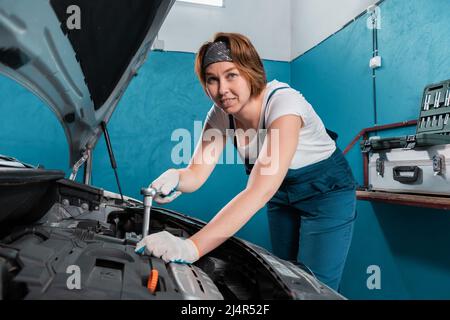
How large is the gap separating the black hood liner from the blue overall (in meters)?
0.46

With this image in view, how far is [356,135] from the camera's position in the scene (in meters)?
2.38

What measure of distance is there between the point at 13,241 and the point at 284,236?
3.03 ft

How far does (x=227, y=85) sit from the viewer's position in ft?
3.65

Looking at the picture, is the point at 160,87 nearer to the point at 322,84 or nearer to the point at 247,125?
the point at 322,84

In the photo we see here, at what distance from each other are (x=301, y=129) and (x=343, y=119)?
5.06 ft

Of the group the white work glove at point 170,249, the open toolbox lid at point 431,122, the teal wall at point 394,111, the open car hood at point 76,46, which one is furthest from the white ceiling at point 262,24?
the white work glove at point 170,249

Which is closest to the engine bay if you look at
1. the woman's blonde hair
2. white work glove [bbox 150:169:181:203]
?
white work glove [bbox 150:169:181:203]

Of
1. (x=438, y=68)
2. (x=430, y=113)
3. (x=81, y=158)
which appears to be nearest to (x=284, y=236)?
(x=81, y=158)

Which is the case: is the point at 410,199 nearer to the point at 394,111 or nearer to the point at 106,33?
the point at 394,111

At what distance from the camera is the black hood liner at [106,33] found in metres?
0.85

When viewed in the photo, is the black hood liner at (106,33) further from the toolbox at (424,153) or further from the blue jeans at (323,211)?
the toolbox at (424,153)

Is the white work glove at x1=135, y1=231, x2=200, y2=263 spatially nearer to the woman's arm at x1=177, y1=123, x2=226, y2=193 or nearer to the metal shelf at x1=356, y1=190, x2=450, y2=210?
the woman's arm at x1=177, y1=123, x2=226, y2=193

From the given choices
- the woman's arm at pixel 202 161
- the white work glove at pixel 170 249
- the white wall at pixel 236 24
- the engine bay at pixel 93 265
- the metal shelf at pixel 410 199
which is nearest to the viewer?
the engine bay at pixel 93 265

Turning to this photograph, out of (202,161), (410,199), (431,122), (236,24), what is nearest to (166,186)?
(202,161)
